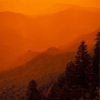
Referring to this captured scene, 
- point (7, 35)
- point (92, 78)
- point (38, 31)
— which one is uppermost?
point (38, 31)

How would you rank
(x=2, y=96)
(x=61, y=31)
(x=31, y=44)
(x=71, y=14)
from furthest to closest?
(x=71, y=14)
(x=61, y=31)
(x=31, y=44)
(x=2, y=96)

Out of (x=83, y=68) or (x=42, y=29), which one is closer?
(x=83, y=68)

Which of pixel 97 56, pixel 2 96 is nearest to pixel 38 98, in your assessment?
pixel 97 56

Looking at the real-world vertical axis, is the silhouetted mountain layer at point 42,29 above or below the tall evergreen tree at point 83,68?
above

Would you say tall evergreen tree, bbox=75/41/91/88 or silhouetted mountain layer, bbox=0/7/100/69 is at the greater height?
silhouetted mountain layer, bbox=0/7/100/69

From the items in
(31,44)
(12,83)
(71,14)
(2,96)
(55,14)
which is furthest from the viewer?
(55,14)

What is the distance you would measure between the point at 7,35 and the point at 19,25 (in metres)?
6.06

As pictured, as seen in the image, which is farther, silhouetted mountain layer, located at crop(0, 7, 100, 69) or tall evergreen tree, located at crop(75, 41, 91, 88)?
silhouetted mountain layer, located at crop(0, 7, 100, 69)

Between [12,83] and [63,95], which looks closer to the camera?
[63,95]

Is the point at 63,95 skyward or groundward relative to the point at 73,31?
groundward

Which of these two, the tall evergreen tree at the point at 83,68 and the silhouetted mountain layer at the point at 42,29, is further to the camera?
the silhouetted mountain layer at the point at 42,29

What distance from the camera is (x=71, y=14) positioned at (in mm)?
34719

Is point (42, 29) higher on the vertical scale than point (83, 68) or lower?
higher

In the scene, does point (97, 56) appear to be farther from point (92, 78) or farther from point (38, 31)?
point (38, 31)
